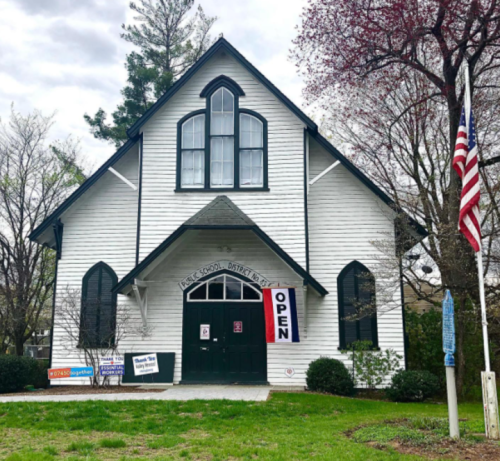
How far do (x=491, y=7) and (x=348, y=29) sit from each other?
3.47 metres

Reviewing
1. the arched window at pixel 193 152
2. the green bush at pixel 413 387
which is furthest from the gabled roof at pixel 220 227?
the green bush at pixel 413 387

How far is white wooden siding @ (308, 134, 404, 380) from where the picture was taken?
13773mm

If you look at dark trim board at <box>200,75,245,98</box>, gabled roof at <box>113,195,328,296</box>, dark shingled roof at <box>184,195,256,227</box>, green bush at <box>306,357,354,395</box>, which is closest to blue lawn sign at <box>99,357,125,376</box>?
gabled roof at <box>113,195,328,296</box>

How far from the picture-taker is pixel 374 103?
19.0m

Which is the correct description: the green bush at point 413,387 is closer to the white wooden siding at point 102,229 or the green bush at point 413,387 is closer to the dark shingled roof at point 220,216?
the dark shingled roof at point 220,216

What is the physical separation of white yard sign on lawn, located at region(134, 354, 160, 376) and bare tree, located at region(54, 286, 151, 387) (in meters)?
0.58

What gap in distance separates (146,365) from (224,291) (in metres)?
2.88

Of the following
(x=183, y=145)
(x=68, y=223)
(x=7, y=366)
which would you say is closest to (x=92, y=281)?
(x=68, y=223)

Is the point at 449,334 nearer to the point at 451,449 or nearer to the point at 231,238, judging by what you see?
the point at 451,449

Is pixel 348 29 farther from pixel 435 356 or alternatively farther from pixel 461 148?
pixel 435 356

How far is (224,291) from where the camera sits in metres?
14.3

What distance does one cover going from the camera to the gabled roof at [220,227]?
12906mm

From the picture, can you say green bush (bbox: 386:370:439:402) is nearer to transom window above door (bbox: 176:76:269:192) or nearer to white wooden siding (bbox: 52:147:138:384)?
transom window above door (bbox: 176:76:269:192)

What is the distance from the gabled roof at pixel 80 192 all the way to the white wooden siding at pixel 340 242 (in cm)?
549
